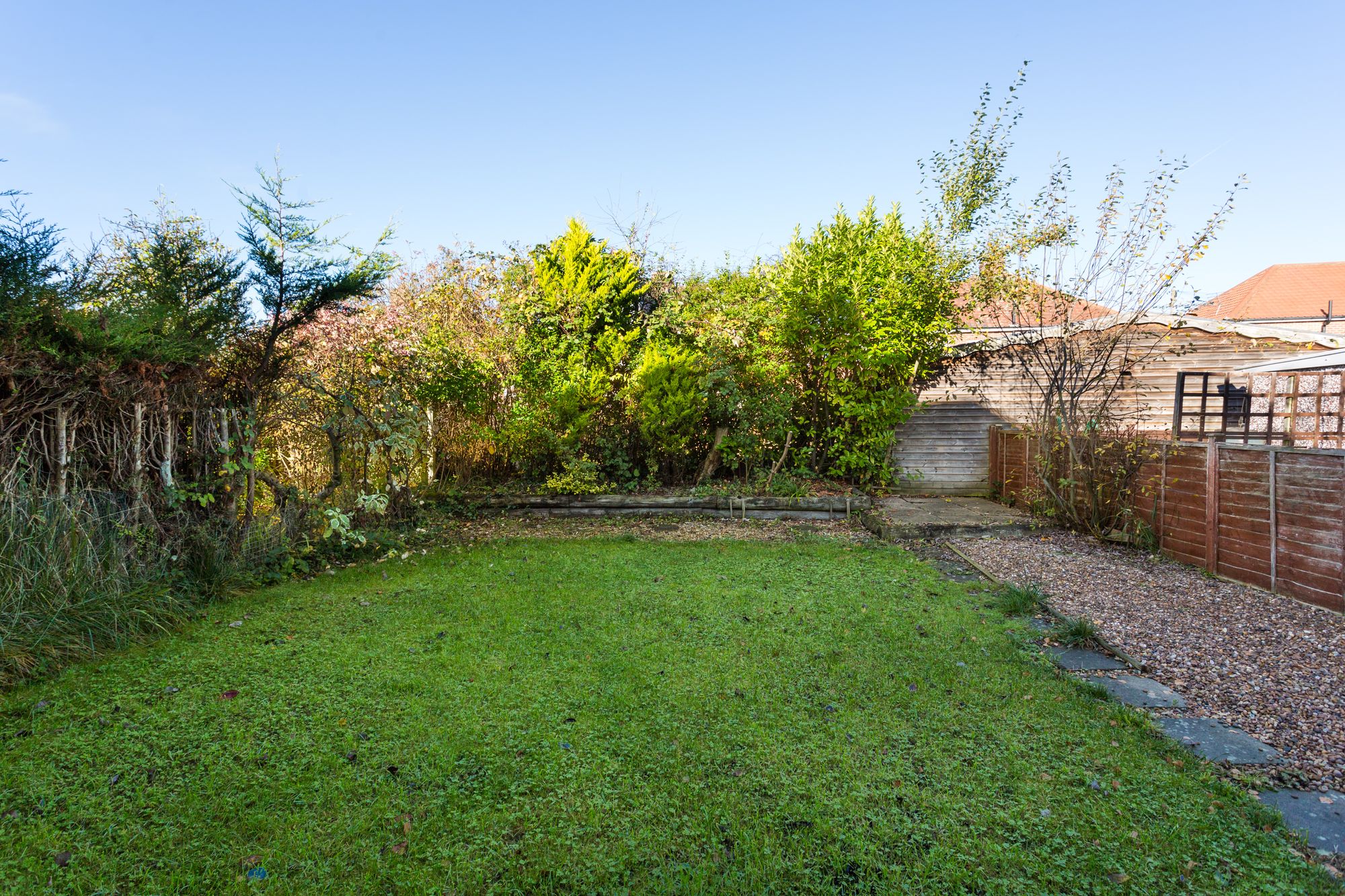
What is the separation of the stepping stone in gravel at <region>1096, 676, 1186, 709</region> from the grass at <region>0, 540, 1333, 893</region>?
0.72 feet

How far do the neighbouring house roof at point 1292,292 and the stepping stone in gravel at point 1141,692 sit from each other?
96.2ft

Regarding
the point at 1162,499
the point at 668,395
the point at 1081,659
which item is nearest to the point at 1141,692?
the point at 1081,659

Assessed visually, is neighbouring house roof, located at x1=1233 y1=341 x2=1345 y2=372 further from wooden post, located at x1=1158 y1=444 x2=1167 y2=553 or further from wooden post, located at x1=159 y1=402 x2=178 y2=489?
wooden post, located at x1=159 y1=402 x2=178 y2=489

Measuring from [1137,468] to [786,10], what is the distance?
7176 millimetres

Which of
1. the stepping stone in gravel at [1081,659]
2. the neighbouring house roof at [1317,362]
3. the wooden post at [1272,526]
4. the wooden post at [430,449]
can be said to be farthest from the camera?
the wooden post at [430,449]

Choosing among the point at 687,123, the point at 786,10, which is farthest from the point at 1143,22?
the point at 687,123

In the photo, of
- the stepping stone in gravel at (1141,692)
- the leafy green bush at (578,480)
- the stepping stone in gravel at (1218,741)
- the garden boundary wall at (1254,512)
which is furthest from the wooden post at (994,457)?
the stepping stone in gravel at (1218,741)

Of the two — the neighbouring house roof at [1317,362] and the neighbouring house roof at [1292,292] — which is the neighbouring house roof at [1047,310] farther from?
the neighbouring house roof at [1292,292]

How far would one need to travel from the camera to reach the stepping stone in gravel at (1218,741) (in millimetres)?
2678

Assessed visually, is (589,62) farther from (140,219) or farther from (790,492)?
(790,492)

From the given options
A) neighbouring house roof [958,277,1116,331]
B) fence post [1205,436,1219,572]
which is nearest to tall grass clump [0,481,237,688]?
fence post [1205,436,1219,572]

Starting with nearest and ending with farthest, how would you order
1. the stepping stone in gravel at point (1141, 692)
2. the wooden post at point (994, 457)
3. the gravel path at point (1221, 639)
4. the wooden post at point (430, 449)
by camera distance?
1. the gravel path at point (1221, 639)
2. the stepping stone in gravel at point (1141, 692)
3. the wooden post at point (430, 449)
4. the wooden post at point (994, 457)

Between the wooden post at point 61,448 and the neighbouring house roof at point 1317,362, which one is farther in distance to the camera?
the neighbouring house roof at point 1317,362

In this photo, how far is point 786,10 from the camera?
8719 mm
